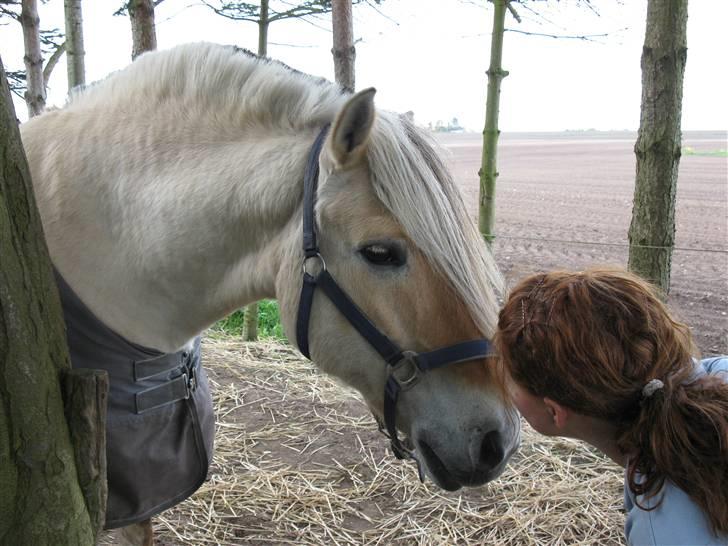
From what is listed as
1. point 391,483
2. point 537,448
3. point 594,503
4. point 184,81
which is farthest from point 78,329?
point 537,448

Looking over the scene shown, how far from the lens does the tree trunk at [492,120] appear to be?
394 centimetres

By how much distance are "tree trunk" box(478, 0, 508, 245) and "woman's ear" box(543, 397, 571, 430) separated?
8.67ft

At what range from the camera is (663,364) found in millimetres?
1229

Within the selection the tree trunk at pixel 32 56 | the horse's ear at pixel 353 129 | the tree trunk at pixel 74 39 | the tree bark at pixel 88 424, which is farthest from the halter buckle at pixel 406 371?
the tree trunk at pixel 32 56

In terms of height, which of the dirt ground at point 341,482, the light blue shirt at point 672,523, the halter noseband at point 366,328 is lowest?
the dirt ground at point 341,482

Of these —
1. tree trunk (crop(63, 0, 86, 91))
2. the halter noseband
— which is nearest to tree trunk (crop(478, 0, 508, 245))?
the halter noseband

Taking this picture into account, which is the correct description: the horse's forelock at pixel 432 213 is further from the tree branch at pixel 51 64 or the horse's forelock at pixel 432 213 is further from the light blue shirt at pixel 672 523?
the tree branch at pixel 51 64

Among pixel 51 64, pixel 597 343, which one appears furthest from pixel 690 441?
pixel 51 64

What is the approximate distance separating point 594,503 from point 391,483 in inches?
40.8

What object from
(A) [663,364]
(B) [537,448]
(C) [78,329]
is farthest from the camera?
(B) [537,448]

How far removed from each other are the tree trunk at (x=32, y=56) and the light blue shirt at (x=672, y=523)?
18.0ft

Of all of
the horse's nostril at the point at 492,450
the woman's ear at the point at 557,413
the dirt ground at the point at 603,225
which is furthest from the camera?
the dirt ground at the point at 603,225

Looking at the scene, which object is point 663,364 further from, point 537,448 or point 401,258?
point 537,448

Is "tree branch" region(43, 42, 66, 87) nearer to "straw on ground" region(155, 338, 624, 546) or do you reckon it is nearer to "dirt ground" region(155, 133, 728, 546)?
"dirt ground" region(155, 133, 728, 546)
